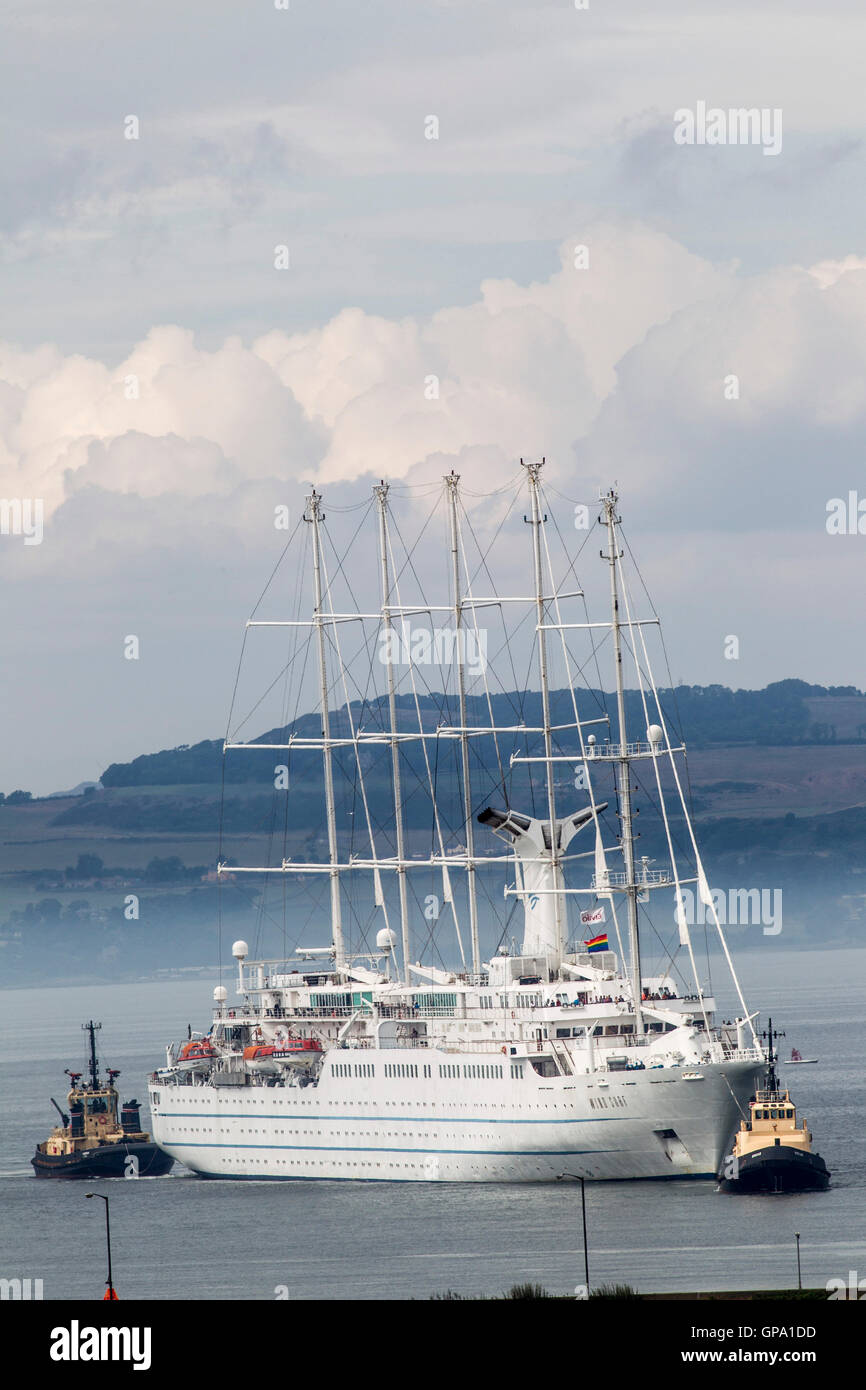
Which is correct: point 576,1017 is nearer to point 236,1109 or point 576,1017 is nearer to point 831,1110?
point 236,1109

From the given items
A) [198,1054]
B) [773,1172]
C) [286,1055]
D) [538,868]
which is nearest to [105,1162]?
[198,1054]

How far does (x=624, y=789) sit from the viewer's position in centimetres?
9456

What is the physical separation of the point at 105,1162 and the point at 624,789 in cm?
3425

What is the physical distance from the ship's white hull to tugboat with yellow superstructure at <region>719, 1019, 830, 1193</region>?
6.41 feet

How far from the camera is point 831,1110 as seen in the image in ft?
399

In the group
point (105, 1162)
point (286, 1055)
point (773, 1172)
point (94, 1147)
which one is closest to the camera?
point (773, 1172)

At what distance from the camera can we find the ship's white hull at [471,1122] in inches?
3516

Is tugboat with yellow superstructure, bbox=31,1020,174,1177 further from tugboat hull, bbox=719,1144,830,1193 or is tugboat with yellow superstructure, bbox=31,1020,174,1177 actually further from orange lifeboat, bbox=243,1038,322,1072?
tugboat hull, bbox=719,1144,830,1193

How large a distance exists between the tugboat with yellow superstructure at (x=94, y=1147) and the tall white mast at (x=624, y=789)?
95.7 feet

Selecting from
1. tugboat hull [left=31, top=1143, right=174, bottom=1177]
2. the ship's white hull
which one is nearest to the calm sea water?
the ship's white hull

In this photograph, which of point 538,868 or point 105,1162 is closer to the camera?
point 538,868

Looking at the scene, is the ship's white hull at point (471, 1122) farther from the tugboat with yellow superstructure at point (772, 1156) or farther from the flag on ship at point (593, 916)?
the flag on ship at point (593, 916)

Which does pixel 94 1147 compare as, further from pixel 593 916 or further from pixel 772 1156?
pixel 772 1156
